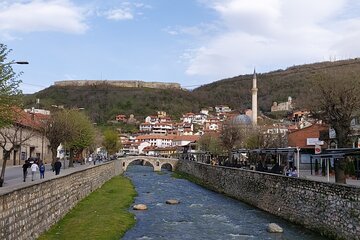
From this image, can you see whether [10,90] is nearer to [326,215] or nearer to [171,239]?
[171,239]

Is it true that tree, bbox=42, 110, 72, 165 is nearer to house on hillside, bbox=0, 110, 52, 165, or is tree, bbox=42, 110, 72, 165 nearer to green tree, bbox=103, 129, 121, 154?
house on hillside, bbox=0, 110, 52, 165

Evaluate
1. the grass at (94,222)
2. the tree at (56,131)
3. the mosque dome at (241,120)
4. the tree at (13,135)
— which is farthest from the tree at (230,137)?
the grass at (94,222)

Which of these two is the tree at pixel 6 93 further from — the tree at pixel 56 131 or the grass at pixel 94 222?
the tree at pixel 56 131

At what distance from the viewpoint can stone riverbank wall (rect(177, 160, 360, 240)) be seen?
23.3 meters

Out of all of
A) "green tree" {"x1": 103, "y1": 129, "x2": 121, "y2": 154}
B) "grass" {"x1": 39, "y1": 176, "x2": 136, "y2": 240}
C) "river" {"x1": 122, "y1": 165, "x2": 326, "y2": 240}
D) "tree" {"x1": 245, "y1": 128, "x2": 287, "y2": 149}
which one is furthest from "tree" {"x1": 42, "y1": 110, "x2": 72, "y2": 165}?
"green tree" {"x1": 103, "y1": 129, "x2": 121, "y2": 154}

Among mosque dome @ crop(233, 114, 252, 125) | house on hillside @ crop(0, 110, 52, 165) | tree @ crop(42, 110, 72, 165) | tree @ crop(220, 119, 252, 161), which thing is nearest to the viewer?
tree @ crop(42, 110, 72, 165)

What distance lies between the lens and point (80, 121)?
225ft

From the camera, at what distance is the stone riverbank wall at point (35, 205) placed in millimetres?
16898

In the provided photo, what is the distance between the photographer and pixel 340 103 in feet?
110

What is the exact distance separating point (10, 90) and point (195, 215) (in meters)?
17.5

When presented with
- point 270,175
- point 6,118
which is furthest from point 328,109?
point 6,118

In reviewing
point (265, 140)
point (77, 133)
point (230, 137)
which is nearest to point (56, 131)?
point (77, 133)

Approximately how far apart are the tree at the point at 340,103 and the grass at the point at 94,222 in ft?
51.4

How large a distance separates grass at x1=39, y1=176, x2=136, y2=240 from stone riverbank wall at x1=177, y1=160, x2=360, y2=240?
11041 mm
